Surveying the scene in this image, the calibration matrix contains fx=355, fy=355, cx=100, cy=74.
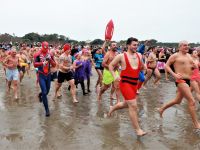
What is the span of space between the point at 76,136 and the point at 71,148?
716 millimetres

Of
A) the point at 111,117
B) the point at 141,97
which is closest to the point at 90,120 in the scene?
the point at 111,117

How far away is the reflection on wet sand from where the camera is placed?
20.0 feet

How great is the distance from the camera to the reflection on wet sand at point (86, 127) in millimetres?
6086

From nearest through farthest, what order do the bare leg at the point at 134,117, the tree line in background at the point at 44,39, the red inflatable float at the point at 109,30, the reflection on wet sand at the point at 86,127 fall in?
the reflection on wet sand at the point at 86,127, the bare leg at the point at 134,117, the red inflatable float at the point at 109,30, the tree line in background at the point at 44,39

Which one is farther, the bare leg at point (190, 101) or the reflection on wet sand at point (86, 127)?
the bare leg at point (190, 101)

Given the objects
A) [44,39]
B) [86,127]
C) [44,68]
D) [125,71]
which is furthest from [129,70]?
[44,39]

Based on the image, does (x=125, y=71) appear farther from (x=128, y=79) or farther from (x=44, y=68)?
(x=44, y=68)

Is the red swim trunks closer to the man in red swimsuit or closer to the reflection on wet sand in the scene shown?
the man in red swimsuit

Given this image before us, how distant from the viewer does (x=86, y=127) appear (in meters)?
7.27

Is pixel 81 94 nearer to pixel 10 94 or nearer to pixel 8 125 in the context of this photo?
pixel 10 94

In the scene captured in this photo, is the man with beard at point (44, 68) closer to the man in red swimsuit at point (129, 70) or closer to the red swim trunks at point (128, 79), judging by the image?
the man in red swimsuit at point (129, 70)

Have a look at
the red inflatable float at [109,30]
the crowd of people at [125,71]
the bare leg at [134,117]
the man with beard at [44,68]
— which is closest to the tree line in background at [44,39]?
the crowd of people at [125,71]

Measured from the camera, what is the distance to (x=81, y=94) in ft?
39.1

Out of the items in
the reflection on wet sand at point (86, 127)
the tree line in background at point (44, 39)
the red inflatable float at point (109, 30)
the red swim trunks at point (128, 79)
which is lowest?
the reflection on wet sand at point (86, 127)
